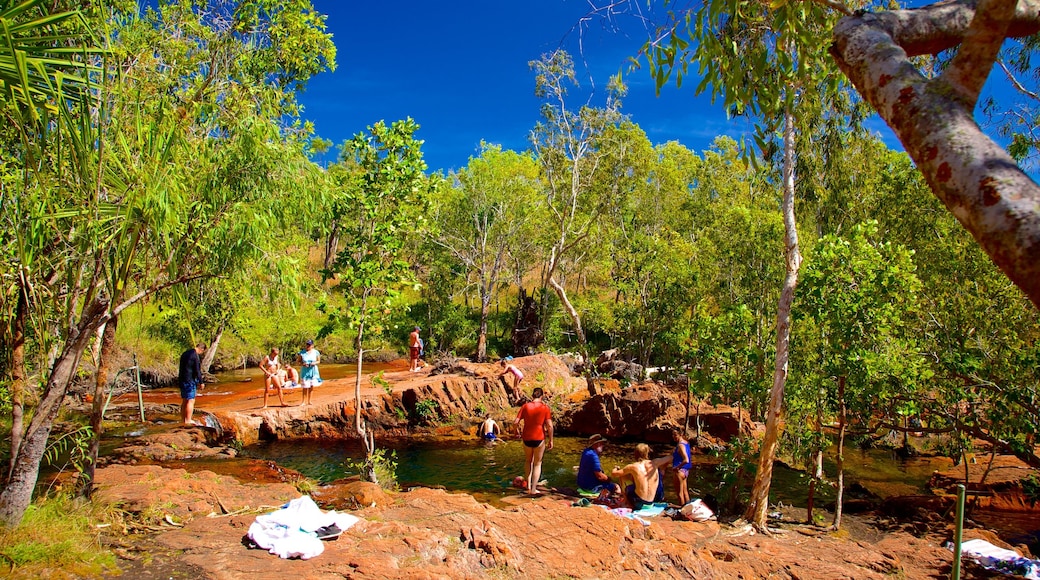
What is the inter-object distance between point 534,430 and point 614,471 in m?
1.46

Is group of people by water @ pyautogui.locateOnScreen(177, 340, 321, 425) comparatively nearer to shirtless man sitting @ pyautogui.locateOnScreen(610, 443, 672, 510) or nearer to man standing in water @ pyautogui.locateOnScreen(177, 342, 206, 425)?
man standing in water @ pyautogui.locateOnScreen(177, 342, 206, 425)

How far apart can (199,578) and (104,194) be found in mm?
3538

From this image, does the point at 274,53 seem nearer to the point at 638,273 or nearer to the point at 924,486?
the point at 638,273

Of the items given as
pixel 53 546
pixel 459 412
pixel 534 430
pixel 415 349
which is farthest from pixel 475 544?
pixel 415 349

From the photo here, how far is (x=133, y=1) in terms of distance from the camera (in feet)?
27.0

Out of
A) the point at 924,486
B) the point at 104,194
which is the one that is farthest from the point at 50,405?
the point at 924,486

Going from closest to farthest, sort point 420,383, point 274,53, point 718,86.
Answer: point 718,86
point 274,53
point 420,383

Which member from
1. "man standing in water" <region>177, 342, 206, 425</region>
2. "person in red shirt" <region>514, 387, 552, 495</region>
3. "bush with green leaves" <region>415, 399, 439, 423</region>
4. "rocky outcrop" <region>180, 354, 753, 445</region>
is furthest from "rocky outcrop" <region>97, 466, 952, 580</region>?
"bush with green leaves" <region>415, 399, 439, 423</region>

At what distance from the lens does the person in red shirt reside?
10.9 metres

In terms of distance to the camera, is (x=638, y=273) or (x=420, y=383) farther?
(x=638, y=273)

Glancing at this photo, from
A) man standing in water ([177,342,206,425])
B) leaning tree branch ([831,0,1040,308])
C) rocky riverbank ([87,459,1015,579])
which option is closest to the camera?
leaning tree branch ([831,0,1040,308])

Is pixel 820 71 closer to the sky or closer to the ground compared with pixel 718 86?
closer to the sky

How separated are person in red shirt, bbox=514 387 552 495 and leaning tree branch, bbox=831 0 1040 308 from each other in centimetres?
855

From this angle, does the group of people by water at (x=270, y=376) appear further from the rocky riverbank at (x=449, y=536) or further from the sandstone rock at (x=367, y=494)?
the sandstone rock at (x=367, y=494)
